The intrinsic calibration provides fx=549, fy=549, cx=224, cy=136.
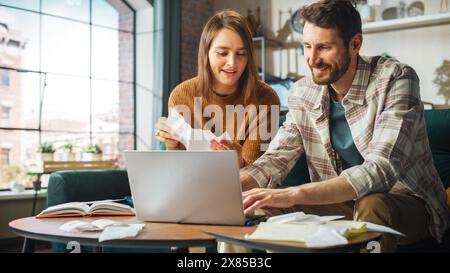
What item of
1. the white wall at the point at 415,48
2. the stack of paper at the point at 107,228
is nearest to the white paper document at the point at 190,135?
the stack of paper at the point at 107,228

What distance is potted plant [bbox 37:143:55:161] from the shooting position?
4.34 meters

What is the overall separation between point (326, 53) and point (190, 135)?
1.84 feet

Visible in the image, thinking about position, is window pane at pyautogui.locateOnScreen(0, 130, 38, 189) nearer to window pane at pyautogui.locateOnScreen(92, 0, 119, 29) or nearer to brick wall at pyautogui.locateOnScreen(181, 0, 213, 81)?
window pane at pyautogui.locateOnScreen(92, 0, 119, 29)

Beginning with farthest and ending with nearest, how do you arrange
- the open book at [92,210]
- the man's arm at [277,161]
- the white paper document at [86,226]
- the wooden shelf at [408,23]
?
the wooden shelf at [408,23]
the man's arm at [277,161]
the open book at [92,210]
the white paper document at [86,226]

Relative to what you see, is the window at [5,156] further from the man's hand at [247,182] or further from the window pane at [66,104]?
the man's hand at [247,182]

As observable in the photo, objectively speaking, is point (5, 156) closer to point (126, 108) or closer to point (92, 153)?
point (92, 153)

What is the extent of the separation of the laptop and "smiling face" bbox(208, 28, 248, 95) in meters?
0.82

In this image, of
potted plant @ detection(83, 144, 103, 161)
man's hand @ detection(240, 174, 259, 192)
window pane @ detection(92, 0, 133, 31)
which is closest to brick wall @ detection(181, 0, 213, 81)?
window pane @ detection(92, 0, 133, 31)

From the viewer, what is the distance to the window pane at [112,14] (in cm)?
498

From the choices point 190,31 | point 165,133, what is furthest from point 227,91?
point 190,31

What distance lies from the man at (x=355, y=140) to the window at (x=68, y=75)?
294 centimetres

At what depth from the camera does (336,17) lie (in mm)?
1906
